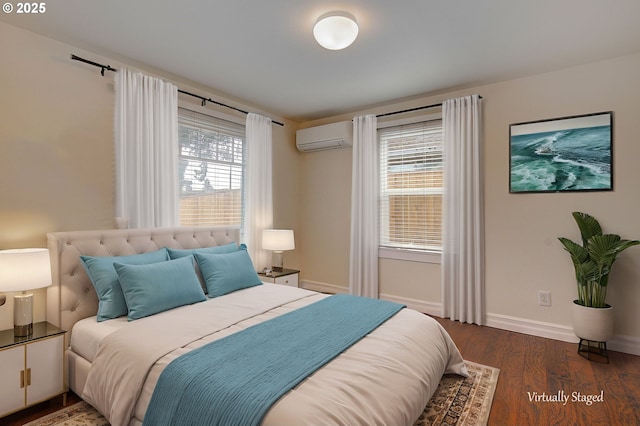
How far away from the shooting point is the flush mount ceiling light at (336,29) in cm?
222

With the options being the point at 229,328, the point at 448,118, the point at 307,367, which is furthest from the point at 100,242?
the point at 448,118

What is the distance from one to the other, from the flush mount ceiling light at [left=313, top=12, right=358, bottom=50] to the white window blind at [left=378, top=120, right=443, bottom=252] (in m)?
1.96

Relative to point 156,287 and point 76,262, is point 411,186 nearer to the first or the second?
point 156,287

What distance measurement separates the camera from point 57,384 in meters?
2.09

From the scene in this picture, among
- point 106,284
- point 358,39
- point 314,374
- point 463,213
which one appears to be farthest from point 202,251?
point 463,213

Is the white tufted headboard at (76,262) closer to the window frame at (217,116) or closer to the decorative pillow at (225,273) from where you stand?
the decorative pillow at (225,273)

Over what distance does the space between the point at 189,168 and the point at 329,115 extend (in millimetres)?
2088

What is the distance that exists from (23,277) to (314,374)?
6.22 feet

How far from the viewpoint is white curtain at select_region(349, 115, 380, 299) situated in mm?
4207

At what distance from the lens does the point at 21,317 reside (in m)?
2.08

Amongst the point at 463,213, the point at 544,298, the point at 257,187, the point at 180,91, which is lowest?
the point at 544,298

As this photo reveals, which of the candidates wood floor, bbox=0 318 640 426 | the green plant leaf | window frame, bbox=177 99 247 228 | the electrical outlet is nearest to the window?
window frame, bbox=177 99 247 228

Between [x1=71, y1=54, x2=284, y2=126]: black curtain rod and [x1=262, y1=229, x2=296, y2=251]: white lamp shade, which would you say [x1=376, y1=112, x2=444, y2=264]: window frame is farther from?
[x1=71, y1=54, x2=284, y2=126]: black curtain rod

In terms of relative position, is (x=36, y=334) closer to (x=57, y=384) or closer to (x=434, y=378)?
(x=57, y=384)
